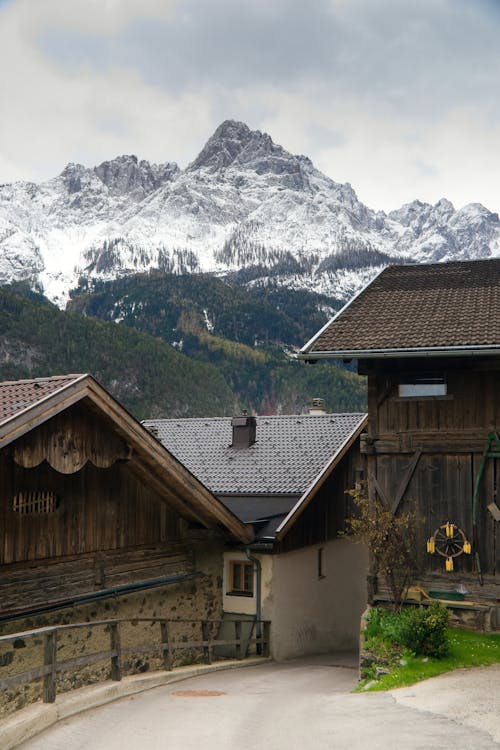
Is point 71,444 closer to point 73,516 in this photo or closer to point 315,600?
point 73,516

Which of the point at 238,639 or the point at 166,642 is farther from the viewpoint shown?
the point at 238,639

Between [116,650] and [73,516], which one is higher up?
[73,516]

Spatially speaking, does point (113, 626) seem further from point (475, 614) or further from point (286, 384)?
point (286, 384)

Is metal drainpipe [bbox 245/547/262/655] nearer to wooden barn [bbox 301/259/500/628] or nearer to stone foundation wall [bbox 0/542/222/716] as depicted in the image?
stone foundation wall [bbox 0/542/222/716]

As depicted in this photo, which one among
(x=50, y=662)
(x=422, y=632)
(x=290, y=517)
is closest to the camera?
(x=50, y=662)

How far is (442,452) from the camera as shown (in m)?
17.7

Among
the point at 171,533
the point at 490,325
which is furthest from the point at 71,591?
the point at 490,325

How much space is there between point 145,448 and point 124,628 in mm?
3572

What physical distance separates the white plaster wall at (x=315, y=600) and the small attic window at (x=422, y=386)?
22.7 ft

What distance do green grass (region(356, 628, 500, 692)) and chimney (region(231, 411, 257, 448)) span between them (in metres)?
12.8

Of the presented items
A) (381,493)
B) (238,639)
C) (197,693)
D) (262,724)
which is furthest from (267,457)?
(262,724)

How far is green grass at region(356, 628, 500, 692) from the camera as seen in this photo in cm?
1471

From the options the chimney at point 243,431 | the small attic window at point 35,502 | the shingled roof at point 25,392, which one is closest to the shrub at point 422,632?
the small attic window at point 35,502

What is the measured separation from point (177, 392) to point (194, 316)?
3548 cm
